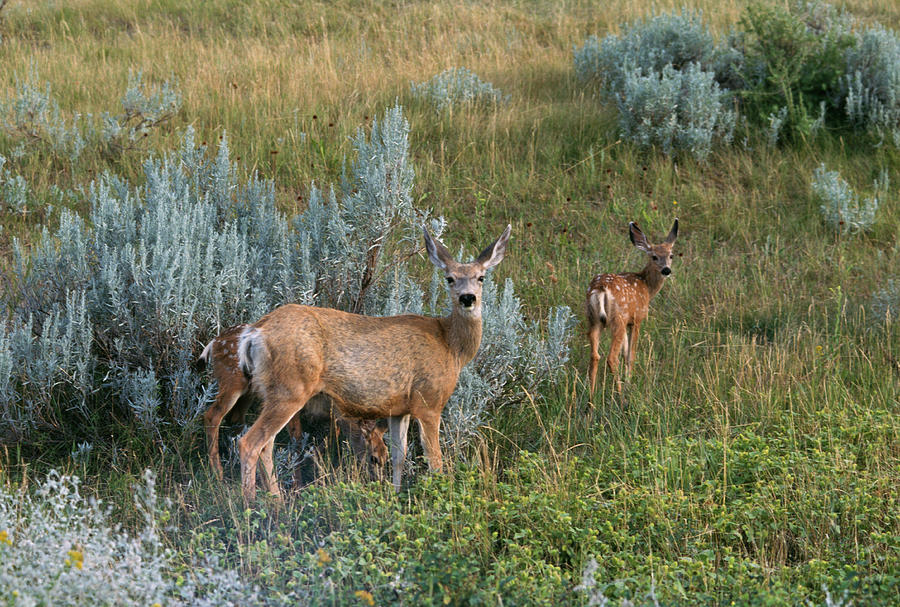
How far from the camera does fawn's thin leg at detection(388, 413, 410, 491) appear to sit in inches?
231

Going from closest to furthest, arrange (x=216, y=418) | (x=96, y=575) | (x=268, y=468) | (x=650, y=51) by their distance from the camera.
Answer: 1. (x=96, y=575)
2. (x=268, y=468)
3. (x=216, y=418)
4. (x=650, y=51)

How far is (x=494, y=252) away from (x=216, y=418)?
1.94 m

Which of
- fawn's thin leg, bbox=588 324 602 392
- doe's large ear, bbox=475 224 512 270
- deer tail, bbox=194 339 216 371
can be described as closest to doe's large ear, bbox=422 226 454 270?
doe's large ear, bbox=475 224 512 270

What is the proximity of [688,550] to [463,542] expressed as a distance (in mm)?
1133

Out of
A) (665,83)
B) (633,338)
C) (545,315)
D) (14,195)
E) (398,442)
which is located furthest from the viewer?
(665,83)

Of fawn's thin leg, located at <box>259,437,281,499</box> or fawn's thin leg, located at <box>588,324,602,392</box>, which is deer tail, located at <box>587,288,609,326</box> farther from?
fawn's thin leg, located at <box>259,437,281,499</box>

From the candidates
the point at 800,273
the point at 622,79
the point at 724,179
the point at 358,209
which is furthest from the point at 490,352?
the point at 622,79

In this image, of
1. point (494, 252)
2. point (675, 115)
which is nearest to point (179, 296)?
point (494, 252)

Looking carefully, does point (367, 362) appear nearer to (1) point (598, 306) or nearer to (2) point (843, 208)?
(1) point (598, 306)

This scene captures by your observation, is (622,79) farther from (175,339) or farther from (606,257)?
(175,339)

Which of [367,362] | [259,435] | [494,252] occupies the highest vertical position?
[494,252]

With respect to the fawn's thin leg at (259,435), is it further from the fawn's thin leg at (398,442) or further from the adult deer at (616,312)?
the adult deer at (616,312)

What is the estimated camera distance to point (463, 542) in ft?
15.3

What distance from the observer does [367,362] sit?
5.62m
